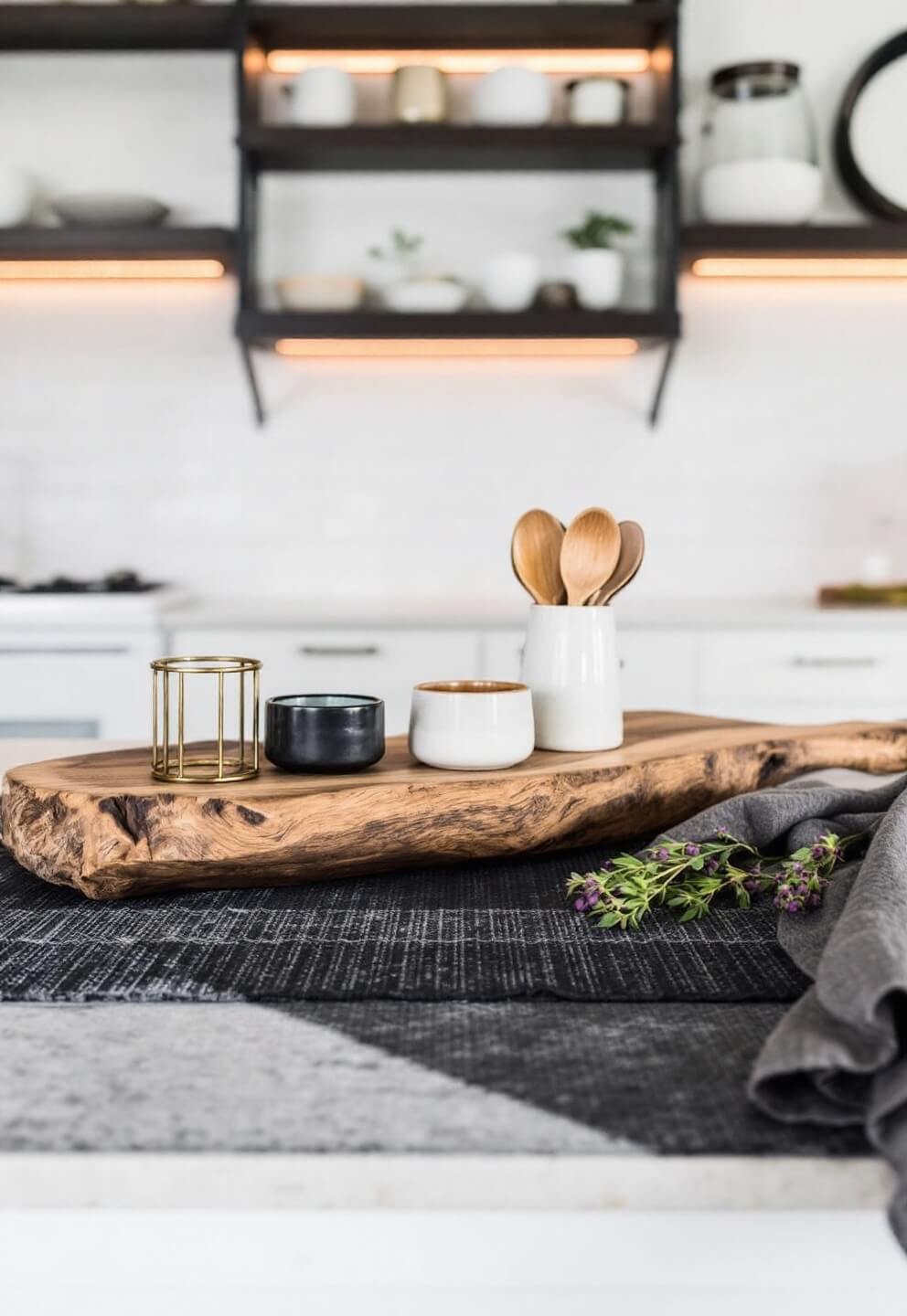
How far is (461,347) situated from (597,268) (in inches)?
17.0

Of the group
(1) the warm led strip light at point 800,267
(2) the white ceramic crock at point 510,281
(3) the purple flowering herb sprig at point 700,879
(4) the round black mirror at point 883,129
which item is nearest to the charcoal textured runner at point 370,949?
(3) the purple flowering herb sprig at point 700,879

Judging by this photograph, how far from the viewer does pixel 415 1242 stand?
558 millimetres

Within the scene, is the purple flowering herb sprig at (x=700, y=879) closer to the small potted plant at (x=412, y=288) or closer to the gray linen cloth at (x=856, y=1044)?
the gray linen cloth at (x=856, y=1044)

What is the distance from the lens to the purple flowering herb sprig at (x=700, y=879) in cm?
85

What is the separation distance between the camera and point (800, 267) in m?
3.16

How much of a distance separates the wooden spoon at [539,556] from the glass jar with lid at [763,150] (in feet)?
6.75

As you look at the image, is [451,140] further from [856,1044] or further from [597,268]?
[856,1044]

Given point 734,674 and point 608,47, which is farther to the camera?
point 608,47

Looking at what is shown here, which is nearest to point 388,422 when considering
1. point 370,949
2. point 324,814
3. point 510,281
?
point 510,281

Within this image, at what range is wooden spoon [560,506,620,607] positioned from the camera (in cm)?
120

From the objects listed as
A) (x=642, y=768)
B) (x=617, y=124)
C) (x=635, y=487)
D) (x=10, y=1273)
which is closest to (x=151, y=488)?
(x=635, y=487)

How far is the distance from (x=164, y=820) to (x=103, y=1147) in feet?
1.33

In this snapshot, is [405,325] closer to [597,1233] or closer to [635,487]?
[635,487]

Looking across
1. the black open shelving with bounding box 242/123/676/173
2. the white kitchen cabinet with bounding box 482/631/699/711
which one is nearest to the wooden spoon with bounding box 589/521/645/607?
the white kitchen cabinet with bounding box 482/631/699/711
